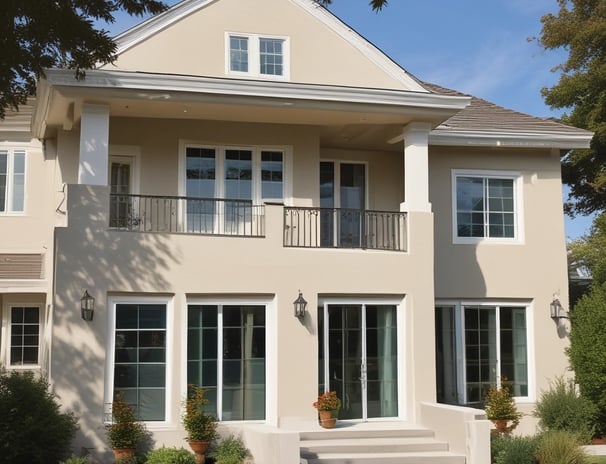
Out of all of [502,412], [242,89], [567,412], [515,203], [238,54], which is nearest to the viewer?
[242,89]

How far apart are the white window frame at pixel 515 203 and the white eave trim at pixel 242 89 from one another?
2630mm

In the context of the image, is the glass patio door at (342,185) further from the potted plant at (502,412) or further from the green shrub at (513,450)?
the green shrub at (513,450)

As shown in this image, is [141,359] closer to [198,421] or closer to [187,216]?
[198,421]

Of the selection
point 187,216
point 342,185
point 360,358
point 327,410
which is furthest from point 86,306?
point 342,185

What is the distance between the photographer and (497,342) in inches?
757

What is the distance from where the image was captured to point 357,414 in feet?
56.0

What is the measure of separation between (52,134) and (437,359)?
9546mm

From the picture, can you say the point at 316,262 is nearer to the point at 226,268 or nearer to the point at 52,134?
the point at 226,268

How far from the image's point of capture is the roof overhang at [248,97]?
15711mm

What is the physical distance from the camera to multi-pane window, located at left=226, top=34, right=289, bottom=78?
682 inches

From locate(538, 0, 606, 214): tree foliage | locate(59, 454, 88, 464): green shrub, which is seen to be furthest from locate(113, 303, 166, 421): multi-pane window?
locate(538, 0, 606, 214): tree foliage

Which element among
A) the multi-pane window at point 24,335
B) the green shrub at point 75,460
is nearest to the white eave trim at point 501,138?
the multi-pane window at point 24,335

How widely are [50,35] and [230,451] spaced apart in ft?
24.5

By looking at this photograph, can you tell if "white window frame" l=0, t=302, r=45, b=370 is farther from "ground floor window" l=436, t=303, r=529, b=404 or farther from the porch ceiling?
"ground floor window" l=436, t=303, r=529, b=404
